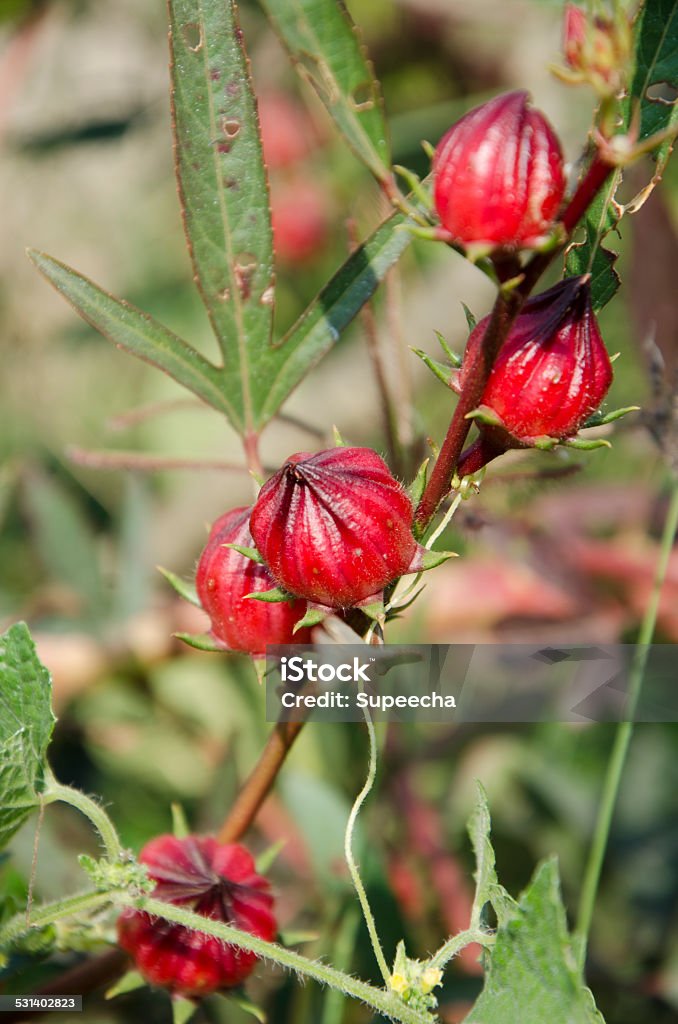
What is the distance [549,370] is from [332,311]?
280 mm

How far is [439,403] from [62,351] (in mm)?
1050

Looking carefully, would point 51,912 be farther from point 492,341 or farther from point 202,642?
point 492,341

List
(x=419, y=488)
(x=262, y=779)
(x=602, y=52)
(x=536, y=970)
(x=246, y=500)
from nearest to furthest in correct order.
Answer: (x=602, y=52)
(x=536, y=970)
(x=419, y=488)
(x=262, y=779)
(x=246, y=500)

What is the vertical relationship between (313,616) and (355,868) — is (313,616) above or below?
above

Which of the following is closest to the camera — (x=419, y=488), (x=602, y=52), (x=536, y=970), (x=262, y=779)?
(x=602, y=52)

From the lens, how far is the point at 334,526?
714 millimetres

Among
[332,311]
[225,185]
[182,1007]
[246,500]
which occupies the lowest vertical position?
[246,500]

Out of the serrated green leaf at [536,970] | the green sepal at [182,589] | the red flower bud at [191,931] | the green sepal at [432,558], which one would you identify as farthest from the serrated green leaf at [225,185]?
the serrated green leaf at [536,970]

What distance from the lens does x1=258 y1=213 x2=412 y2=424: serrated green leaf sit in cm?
90

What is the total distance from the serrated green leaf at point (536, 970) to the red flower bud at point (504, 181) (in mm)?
401

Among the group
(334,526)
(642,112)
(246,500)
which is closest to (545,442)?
(334,526)

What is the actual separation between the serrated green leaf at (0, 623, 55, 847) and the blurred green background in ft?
0.79

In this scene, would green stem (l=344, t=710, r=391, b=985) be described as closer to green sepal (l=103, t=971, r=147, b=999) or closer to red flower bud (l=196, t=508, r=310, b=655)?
red flower bud (l=196, t=508, r=310, b=655)

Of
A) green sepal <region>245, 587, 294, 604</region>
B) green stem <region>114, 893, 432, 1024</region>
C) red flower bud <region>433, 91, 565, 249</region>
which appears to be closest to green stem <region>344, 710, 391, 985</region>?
green stem <region>114, 893, 432, 1024</region>
